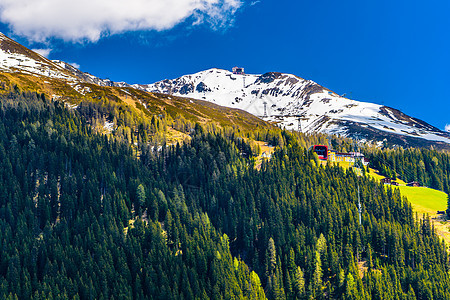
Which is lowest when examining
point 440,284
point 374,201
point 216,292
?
A: point 216,292

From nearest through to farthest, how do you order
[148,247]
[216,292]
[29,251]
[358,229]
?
[216,292]
[29,251]
[148,247]
[358,229]

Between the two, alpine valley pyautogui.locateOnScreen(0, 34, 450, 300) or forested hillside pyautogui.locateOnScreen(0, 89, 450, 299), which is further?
alpine valley pyautogui.locateOnScreen(0, 34, 450, 300)

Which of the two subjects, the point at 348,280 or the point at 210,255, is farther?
the point at 210,255

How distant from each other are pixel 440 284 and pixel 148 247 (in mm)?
106469

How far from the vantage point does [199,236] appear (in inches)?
5531

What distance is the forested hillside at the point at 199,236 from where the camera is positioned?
117m

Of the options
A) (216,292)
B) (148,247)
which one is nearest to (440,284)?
(216,292)

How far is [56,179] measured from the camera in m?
177

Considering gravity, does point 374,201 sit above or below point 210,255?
above

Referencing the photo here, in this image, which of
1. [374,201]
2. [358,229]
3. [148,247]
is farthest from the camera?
[374,201]

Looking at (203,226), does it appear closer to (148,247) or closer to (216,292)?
(148,247)

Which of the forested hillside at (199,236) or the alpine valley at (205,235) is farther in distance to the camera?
the alpine valley at (205,235)

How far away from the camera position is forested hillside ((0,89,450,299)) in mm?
117312

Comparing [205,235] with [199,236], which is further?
[205,235]
